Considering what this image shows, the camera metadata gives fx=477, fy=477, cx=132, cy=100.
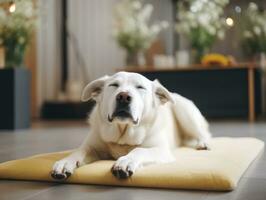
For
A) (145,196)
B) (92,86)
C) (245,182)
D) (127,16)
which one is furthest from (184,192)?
(127,16)

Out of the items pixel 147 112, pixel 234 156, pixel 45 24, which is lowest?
pixel 234 156

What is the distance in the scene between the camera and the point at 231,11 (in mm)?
7762

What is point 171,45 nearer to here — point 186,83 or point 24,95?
point 186,83

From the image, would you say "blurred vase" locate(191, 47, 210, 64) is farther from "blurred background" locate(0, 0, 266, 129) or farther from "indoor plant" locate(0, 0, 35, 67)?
"indoor plant" locate(0, 0, 35, 67)

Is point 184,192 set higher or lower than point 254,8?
lower

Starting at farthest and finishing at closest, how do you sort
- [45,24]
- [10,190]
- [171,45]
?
1. [171,45]
2. [45,24]
3. [10,190]

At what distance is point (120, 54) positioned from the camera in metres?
7.69

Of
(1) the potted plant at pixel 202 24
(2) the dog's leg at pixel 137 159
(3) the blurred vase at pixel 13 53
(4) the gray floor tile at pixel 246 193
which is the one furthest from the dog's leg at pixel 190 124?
(1) the potted plant at pixel 202 24

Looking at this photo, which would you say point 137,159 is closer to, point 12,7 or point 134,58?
point 12,7

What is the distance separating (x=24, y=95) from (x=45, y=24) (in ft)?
Answer: 7.56

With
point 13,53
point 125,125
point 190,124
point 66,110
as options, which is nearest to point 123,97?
point 125,125

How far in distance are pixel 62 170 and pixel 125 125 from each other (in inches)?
15.3

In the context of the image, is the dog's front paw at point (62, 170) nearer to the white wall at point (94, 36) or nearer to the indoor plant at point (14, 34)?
the indoor plant at point (14, 34)

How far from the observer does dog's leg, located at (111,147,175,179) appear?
183cm
